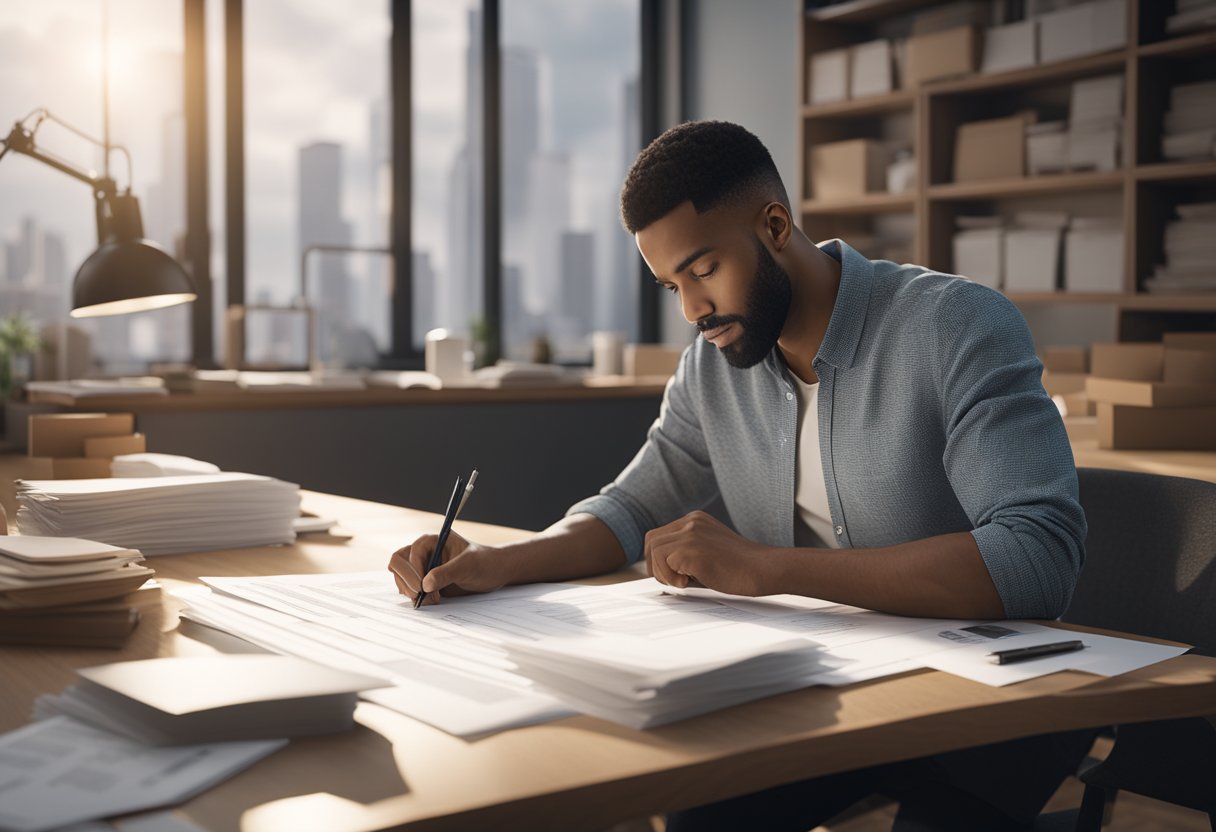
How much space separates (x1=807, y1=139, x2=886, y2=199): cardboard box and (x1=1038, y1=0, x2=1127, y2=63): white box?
75 cm

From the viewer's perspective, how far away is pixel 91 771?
0.63 meters

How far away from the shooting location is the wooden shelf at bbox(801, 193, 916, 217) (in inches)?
162

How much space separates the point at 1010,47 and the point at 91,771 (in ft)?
12.3

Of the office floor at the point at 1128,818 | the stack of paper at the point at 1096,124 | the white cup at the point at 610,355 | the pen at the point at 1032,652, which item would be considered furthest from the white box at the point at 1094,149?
the pen at the point at 1032,652

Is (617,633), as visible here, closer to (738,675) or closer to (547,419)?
(738,675)

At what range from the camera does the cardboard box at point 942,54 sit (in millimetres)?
3824

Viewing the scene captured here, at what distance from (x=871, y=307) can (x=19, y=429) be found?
1.88 meters

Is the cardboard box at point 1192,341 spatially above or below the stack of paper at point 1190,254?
below

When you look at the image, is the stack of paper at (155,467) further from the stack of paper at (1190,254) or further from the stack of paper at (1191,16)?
the stack of paper at (1191,16)

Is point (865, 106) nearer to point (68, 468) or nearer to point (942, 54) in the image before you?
point (942, 54)

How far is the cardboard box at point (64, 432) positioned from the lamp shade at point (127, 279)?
0.19 meters

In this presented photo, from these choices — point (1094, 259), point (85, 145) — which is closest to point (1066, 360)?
point (1094, 259)

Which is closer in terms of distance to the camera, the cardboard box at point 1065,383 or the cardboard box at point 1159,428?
the cardboard box at point 1159,428

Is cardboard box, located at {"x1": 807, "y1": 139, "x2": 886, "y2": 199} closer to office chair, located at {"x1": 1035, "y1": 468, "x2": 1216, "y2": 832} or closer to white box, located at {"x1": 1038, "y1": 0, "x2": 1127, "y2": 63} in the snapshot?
white box, located at {"x1": 1038, "y1": 0, "x2": 1127, "y2": 63}
